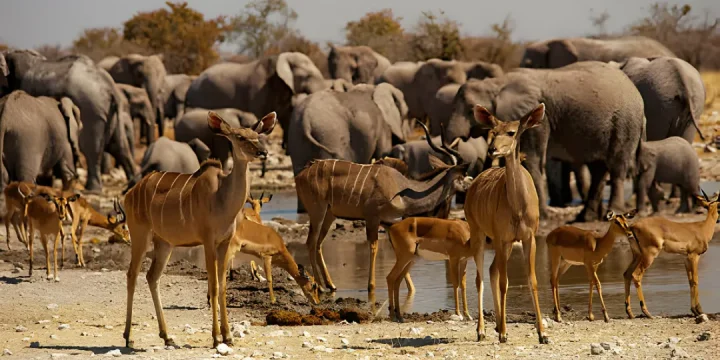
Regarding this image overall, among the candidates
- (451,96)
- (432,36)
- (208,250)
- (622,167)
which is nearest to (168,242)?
(208,250)

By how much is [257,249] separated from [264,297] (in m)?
0.91

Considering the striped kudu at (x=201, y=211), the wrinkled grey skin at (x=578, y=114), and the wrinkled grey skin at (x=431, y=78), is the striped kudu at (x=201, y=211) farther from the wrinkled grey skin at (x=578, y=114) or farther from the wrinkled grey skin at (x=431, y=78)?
the wrinkled grey skin at (x=431, y=78)

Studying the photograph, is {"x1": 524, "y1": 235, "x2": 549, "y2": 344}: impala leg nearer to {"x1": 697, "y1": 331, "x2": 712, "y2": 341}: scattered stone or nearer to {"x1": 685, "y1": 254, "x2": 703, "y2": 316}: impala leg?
{"x1": 697, "y1": 331, "x2": 712, "y2": 341}: scattered stone

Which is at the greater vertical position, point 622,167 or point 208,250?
point 208,250

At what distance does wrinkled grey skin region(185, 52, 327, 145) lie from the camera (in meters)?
31.2

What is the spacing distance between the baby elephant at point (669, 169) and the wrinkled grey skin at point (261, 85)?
10910 millimetres

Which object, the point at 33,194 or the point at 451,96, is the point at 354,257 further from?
the point at 451,96

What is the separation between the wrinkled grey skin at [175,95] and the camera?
134 feet

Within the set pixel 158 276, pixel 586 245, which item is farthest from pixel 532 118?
pixel 158 276

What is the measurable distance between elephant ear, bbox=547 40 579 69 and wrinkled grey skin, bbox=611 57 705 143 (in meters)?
7.94

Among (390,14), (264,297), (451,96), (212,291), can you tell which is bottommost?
(390,14)

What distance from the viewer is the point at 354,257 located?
17.0 m

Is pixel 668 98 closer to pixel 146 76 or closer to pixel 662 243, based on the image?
pixel 662 243

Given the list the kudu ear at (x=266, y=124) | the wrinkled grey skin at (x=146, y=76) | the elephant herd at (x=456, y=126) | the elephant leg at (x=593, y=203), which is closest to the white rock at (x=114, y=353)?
the kudu ear at (x=266, y=124)
